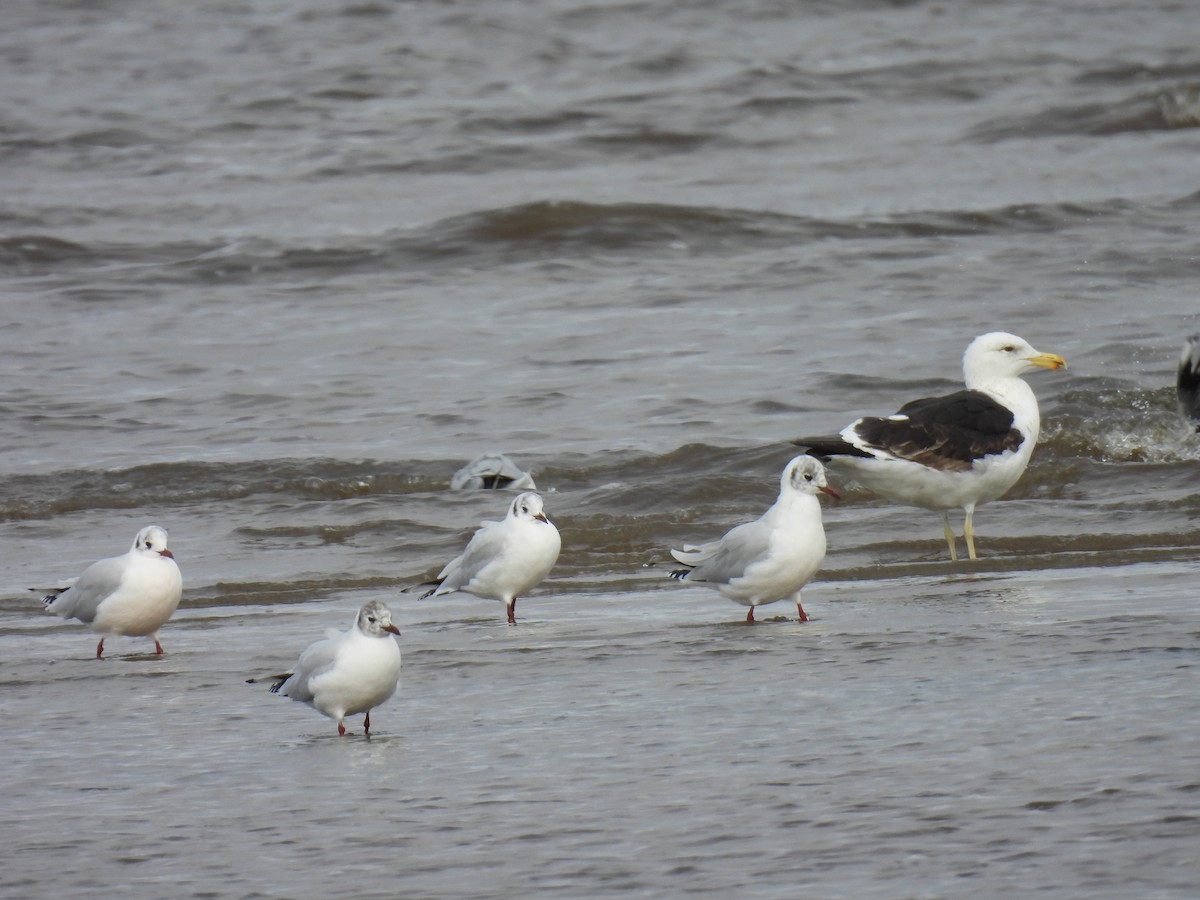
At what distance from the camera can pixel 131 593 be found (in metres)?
6.39

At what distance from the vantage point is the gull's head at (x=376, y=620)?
15.9 feet

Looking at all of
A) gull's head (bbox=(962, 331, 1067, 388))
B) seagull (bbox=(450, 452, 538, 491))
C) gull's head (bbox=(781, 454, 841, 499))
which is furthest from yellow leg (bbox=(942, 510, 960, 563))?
seagull (bbox=(450, 452, 538, 491))

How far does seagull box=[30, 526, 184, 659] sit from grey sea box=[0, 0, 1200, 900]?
168mm

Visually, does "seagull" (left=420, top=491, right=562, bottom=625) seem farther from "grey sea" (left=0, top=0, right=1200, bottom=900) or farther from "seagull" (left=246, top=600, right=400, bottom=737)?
"seagull" (left=246, top=600, right=400, bottom=737)

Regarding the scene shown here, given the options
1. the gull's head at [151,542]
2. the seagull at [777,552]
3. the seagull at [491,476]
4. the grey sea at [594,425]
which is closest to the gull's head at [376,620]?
the grey sea at [594,425]

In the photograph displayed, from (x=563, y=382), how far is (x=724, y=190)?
7927 mm

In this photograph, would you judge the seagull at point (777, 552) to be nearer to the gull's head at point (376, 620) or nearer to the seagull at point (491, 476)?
the gull's head at point (376, 620)

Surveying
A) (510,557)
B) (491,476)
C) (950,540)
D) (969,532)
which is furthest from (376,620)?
(491,476)

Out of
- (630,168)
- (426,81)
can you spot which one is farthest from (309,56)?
(630,168)

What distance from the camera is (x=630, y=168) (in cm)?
Result: 2197

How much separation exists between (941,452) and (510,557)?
2325 mm

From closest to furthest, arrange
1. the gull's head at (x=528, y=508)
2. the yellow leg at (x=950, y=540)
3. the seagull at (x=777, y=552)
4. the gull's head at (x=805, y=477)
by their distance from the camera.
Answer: the seagull at (x=777, y=552) < the gull's head at (x=805, y=477) < the gull's head at (x=528, y=508) < the yellow leg at (x=950, y=540)

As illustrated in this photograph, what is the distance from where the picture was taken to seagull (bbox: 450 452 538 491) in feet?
33.4

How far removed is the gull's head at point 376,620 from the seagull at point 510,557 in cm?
192
